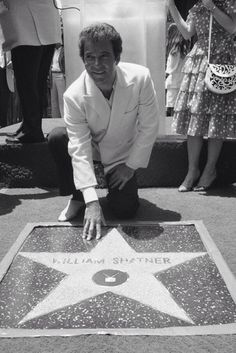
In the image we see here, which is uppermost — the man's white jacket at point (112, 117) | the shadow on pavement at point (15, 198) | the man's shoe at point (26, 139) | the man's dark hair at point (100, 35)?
the man's dark hair at point (100, 35)

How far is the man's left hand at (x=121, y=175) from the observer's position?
225cm

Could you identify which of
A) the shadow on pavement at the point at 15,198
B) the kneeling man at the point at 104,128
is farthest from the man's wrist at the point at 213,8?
the shadow on pavement at the point at 15,198

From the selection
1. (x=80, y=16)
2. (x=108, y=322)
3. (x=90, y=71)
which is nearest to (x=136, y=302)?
(x=108, y=322)

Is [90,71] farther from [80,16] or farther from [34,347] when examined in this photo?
[34,347]

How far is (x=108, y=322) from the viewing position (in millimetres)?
1393

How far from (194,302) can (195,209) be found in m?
1.05

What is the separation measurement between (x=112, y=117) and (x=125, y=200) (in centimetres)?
42

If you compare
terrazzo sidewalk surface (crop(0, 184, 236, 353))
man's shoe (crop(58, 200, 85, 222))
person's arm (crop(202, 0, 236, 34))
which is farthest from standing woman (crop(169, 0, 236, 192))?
man's shoe (crop(58, 200, 85, 222))

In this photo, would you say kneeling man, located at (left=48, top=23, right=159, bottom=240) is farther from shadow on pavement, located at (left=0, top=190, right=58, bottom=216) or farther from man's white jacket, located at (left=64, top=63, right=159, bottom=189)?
shadow on pavement, located at (left=0, top=190, right=58, bottom=216)

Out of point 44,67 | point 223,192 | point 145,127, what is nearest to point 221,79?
point 145,127

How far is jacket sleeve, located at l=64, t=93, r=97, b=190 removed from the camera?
6.82 ft

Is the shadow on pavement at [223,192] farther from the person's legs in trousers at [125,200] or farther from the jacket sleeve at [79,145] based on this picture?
the jacket sleeve at [79,145]

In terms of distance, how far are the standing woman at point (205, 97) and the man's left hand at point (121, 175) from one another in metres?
0.60

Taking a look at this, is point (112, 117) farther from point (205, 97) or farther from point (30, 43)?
point (30, 43)
